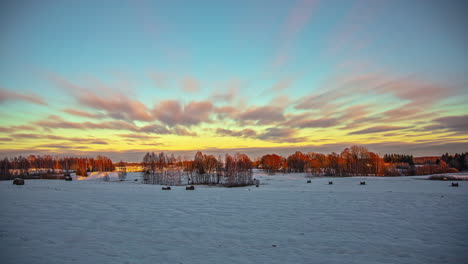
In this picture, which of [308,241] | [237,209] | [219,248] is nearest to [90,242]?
[219,248]

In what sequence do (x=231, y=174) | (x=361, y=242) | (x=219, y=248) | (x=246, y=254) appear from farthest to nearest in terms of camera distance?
(x=231, y=174) → (x=361, y=242) → (x=219, y=248) → (x=246, y=254)

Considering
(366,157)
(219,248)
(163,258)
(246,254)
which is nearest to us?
(163,258)

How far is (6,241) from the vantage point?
6590 mm

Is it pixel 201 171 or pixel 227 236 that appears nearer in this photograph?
pixel 227 236

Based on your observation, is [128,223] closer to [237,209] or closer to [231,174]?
[237,209]

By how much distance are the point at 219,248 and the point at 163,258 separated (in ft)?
5.18

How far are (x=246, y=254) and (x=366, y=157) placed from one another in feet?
314

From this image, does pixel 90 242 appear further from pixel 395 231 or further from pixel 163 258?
pixel 395 231

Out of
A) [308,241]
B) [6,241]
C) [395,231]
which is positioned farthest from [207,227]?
[395,231]

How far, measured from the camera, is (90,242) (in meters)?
6.90

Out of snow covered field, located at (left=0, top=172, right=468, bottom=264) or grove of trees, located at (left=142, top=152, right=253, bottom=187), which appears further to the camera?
grove of trees, located at (left=142, top=152, right=253, bottom=187)

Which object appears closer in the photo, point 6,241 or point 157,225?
point 6,241

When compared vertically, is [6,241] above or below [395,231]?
above

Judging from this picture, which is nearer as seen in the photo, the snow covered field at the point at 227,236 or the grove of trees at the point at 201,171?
the snow covered field at the point at 227,236
